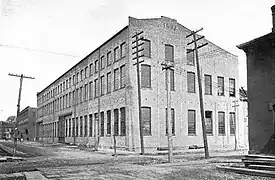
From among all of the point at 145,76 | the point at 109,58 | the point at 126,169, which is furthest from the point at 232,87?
the point at 126,169

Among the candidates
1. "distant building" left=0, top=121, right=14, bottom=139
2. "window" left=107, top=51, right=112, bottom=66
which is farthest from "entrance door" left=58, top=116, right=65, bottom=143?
"distant building" left=0, top=121, right=14, bottom=139

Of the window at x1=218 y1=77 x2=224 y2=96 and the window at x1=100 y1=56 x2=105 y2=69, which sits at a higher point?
the window at x1=100 y1=56 x2=105 y2=69

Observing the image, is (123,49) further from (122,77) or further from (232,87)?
(232,87)

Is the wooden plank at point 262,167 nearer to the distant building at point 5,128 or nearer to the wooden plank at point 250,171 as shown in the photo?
the wooden plank at point 250,171

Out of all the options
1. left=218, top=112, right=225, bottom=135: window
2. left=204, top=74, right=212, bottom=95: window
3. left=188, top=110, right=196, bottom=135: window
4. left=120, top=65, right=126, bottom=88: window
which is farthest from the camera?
left=218, top=112, right=225, bottom=135: window

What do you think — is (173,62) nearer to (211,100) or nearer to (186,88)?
(186,88)

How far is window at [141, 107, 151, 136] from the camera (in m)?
33.4

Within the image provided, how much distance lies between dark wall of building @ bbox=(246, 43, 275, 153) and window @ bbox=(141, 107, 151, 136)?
1743 centimetres

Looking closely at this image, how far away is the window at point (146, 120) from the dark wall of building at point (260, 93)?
17.4 metres

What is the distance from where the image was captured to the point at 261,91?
16.3m

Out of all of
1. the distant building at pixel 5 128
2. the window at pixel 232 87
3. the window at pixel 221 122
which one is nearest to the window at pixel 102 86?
Answer: the window at pixel 221 122

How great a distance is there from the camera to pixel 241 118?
142 ft

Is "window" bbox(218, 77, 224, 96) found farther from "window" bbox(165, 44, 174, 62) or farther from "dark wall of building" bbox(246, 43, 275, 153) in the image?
"dark wall of building" bbox(246, 43, 275, 153)

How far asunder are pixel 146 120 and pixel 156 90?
350 centimetres
